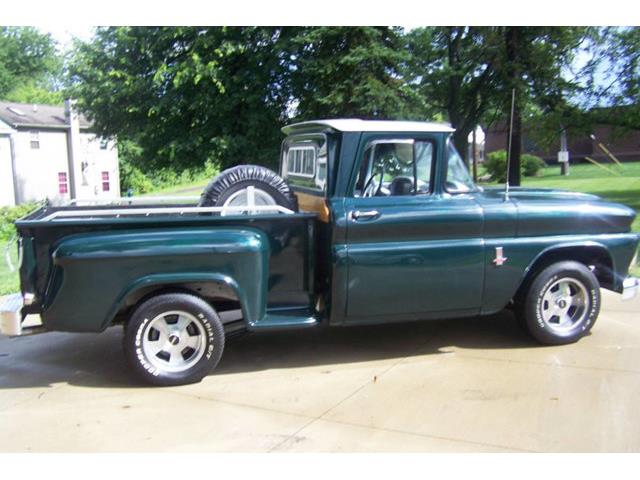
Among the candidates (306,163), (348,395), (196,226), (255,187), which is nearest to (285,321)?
(348,395)

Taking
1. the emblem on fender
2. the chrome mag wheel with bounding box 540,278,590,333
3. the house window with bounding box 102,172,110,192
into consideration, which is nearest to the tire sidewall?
the emblem on fender

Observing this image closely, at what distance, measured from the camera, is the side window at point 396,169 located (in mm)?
5027

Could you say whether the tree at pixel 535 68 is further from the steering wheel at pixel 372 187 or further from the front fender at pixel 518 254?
the steering wheel at pixel 372 187

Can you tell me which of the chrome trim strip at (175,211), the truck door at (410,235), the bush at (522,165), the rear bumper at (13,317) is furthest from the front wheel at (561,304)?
the bush at (522,165)

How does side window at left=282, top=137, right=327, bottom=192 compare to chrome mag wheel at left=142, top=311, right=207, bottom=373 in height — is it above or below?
above

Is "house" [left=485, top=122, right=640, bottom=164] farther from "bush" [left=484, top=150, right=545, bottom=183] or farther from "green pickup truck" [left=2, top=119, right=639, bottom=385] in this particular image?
"green pickup truck" [left=2, top=119, right=639, bottom=385]

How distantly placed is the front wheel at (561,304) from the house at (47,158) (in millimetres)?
29568

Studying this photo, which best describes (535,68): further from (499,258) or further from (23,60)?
(23,60)

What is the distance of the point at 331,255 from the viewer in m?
4.84

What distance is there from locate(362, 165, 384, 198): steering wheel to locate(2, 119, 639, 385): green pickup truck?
0.5 inches

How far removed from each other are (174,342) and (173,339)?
0.02m

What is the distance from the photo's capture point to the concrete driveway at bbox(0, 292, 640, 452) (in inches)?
149

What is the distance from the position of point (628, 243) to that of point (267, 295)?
3.21 meters

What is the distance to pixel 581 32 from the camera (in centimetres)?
1560
